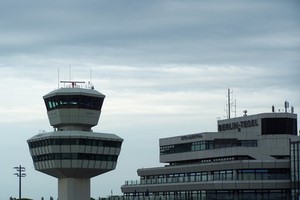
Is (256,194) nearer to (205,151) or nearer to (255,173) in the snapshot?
(255,173)

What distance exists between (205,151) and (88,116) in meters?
26.0

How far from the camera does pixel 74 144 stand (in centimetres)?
14775

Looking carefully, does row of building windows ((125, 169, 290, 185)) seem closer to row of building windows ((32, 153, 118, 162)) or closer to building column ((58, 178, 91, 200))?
row of building windows ((32, 153, 118, 162))

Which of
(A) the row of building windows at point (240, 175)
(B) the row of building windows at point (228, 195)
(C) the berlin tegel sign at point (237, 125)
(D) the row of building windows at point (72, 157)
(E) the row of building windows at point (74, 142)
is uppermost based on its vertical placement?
(C) the berlin tegel sign at point (237, 125)

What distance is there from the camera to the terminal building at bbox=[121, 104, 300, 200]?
152m

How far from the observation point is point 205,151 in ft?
542

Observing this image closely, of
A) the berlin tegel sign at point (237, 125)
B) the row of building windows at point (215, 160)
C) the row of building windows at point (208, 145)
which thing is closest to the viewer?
the row of building windows at point (215, 160)

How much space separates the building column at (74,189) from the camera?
490ft

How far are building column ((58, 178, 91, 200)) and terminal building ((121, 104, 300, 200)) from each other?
21.9 metres

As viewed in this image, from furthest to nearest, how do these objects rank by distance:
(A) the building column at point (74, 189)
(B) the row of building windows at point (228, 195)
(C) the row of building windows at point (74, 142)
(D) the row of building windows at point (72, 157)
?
(B) the row of building windows at point (228, 195) < (A) the building column at point (74, 189) < (D) the row of building windows at point (72, 157) < (C) the row of building windows at point (74, 142)

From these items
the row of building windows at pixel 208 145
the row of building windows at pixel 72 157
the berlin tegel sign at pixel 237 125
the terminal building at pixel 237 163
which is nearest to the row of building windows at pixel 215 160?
the terminal building at pixel 237 163

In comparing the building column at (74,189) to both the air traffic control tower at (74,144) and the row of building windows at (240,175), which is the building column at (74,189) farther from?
the row of building windows at (240,175)

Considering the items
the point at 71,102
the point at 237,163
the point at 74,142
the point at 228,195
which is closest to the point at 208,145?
the point at 237,163

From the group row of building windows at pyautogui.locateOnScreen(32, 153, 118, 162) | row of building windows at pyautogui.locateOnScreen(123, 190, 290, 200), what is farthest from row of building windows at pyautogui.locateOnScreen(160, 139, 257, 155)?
row of building windows at pyautogui.locateOnScreen(32, 153, 118, 162)
